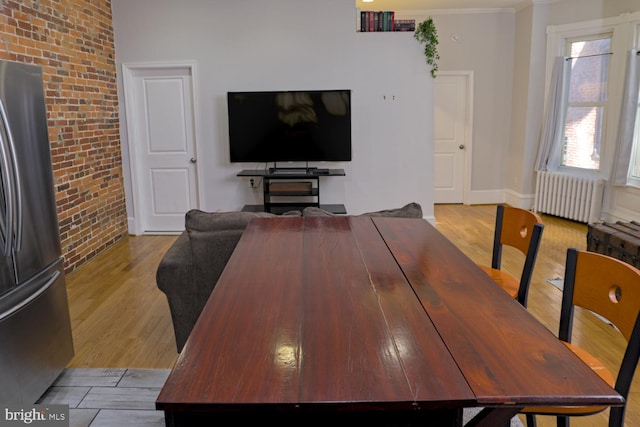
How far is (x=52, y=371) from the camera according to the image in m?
2.46

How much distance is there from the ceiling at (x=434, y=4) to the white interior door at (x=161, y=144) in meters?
2.68

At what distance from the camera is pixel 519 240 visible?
2336 mm

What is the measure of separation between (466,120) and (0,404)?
21.8 ft

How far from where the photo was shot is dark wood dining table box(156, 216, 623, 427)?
945 millimetres

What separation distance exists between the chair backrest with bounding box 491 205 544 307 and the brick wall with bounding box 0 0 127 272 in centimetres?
359

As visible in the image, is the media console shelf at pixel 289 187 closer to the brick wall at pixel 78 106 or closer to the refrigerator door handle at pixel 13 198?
the brick wall at pixel 78 106

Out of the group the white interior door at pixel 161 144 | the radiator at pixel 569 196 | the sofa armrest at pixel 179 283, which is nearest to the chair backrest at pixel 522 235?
the sofa armrest at pixel 179 283

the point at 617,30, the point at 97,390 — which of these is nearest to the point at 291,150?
the point at 97,390

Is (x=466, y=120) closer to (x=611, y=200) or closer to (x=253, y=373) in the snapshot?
(x=611, y=200)

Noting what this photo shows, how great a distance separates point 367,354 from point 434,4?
644 cm

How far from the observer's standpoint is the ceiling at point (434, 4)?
253 inches

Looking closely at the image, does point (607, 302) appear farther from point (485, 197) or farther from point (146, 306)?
point (485, 197)

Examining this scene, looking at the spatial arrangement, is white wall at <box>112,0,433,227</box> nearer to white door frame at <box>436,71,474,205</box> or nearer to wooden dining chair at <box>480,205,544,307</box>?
white door frame at <box>436,71,474,205</box>

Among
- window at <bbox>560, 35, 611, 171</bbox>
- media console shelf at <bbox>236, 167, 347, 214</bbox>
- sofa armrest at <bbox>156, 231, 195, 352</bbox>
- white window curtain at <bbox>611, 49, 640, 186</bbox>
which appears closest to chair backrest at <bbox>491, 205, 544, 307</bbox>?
sofa armrest at <bbox>156, 231, 195, 352</bbox>
